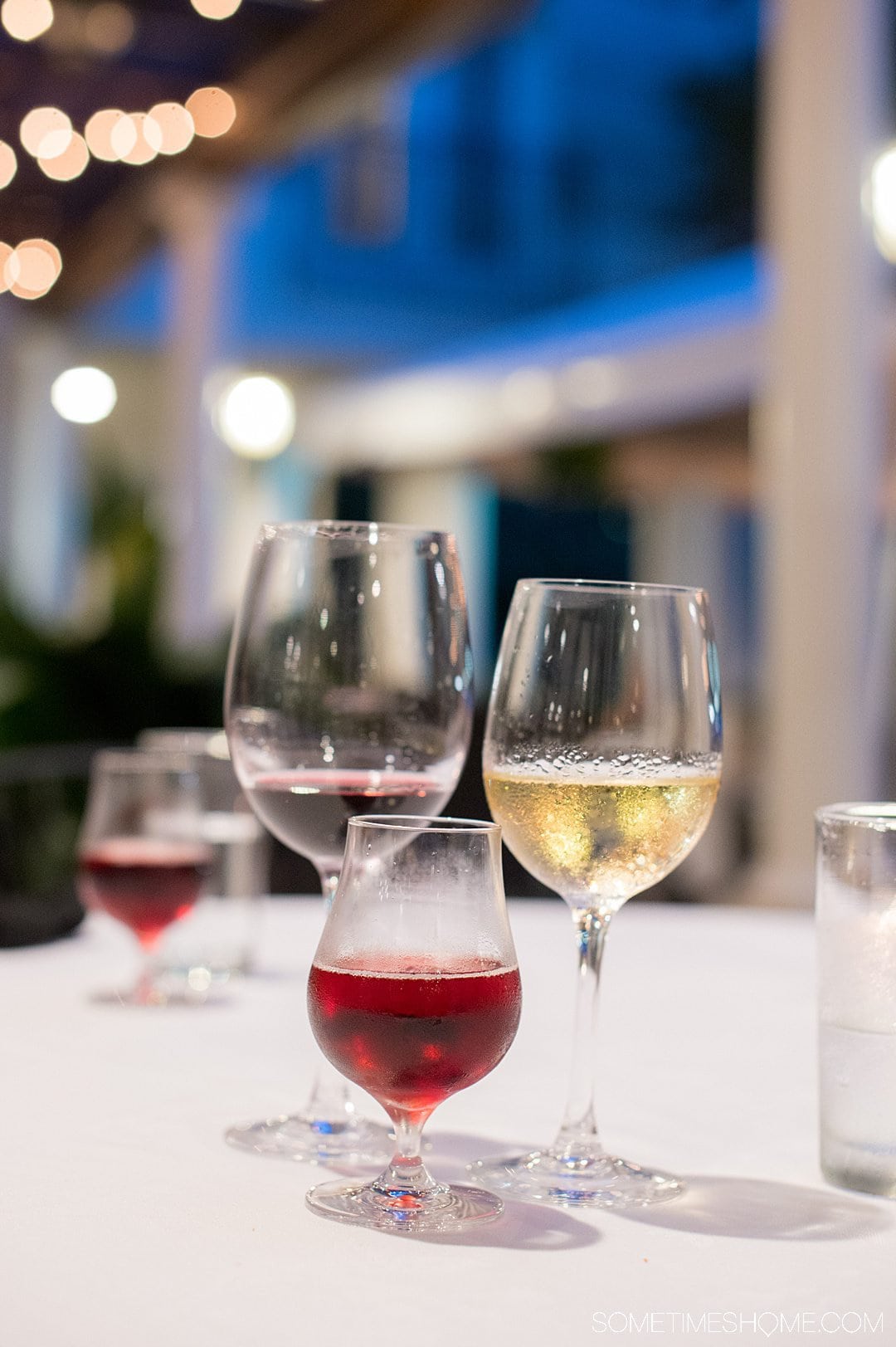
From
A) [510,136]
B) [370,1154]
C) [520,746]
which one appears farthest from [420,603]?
[510,136]

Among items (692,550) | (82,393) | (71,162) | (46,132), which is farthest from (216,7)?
(692,550)

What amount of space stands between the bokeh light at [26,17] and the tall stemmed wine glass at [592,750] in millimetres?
5118

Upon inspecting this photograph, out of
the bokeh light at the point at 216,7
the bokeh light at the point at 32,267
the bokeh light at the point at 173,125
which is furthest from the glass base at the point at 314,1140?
the bokeh light at the point at 32,267

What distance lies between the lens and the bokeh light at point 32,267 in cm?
908

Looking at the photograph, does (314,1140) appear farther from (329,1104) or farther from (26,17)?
(26,17)

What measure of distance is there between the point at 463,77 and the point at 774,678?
34.0ft

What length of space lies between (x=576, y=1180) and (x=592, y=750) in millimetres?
198

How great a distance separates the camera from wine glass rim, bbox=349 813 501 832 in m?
0.69

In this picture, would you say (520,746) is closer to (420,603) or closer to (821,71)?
(420,603)

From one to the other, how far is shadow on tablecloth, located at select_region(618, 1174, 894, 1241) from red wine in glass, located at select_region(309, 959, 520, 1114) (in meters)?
0.10

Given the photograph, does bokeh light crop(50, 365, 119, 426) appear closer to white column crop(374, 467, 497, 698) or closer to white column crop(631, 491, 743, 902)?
white column crop(374, 467, 497, 698)

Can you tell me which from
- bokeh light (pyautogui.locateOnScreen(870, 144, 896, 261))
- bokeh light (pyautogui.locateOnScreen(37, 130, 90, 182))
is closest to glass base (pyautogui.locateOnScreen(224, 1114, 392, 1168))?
bokeh light (pyautogui.locateOnScreen(870, 144, 896, 261))

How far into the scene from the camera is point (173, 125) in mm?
6566

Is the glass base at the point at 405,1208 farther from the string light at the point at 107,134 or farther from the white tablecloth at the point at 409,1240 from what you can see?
the string light at the point at 107,134
